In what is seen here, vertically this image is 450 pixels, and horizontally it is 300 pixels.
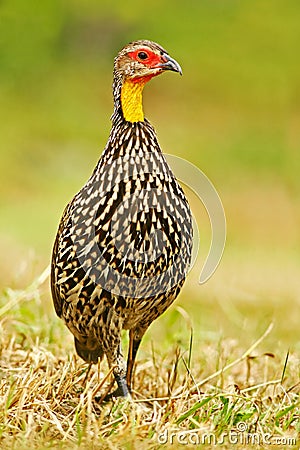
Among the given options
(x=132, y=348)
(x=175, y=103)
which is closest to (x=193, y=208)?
(x=175, y=103)

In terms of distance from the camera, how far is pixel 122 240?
137 inches

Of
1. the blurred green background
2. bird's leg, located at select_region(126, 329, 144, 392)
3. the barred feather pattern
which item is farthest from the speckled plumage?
the blurred green background

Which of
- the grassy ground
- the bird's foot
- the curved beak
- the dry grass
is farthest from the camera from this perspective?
the bird's foot

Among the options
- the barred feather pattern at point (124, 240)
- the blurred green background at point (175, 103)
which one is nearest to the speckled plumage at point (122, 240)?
the barred feather pattern at point (124, 240)

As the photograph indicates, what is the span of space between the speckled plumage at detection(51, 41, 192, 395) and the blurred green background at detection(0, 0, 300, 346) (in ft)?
20.2

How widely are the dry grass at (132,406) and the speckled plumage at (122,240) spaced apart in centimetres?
22

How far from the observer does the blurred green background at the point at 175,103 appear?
38.4 feet

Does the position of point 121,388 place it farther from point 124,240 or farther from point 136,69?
point 136,69

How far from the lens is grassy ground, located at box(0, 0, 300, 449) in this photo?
3.50 meters

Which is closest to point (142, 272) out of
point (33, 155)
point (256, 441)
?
point (256, 441)

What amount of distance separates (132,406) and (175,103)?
12.4 m

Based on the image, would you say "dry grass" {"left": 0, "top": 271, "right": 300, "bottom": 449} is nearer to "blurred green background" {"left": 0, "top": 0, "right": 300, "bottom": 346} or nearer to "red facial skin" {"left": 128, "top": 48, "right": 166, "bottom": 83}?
"red facial skin" {"left": 128, "top": 48, "right": 166, "bottom": 83}

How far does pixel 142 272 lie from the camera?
3.51m

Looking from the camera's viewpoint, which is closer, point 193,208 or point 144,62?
point 144,62
